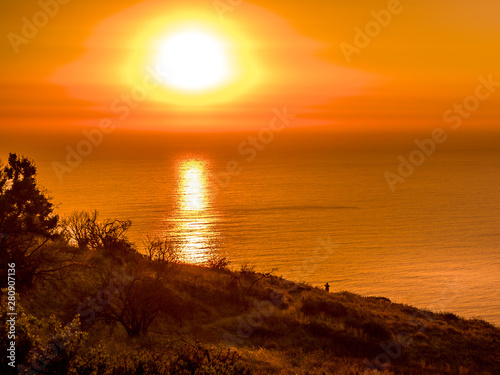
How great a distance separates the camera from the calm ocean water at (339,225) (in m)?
53.9

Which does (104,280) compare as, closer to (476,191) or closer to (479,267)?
(479,267)

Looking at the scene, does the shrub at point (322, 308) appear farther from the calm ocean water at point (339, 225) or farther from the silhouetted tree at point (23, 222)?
the calm ocean water at point (339, 225)

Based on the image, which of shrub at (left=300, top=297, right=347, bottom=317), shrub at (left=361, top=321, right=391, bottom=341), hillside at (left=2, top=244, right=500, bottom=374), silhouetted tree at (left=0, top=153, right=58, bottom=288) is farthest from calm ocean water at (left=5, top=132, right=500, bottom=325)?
silhouetted tree at (left=0, top=153, right=58, bottom=288)

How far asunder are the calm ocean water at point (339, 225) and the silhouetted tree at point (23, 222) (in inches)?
1327

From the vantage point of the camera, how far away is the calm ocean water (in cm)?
5394

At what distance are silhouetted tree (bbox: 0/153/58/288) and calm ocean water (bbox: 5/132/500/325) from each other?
33.7 metres

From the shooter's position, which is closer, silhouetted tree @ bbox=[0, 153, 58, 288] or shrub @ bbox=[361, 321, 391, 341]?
silhouetted tree @ bbox=[0, 153, 58, 288]

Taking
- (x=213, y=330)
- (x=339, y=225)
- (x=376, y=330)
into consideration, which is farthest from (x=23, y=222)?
(x=339, y=225)

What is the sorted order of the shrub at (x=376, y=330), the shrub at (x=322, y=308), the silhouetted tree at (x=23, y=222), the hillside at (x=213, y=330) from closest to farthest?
the hillside at (x=213, y=330)
the silhouetted tree at (x=23, y=222)
the shrub at (x=376, y=330)
the shrub at (x=322, y=308)

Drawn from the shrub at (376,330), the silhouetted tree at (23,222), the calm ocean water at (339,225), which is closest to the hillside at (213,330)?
the shrub at (376,330)

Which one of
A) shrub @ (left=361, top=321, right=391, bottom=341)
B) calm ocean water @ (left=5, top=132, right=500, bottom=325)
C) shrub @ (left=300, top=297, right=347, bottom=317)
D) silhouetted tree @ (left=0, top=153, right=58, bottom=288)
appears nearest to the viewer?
silhouetted tree @ (left=0, top=153, right=58, bottom=288)

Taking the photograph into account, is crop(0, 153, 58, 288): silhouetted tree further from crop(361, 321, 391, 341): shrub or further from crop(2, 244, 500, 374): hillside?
crop(361, 321, 391, 341): shrub

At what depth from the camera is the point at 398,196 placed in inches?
4796

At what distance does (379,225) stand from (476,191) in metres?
56.8
